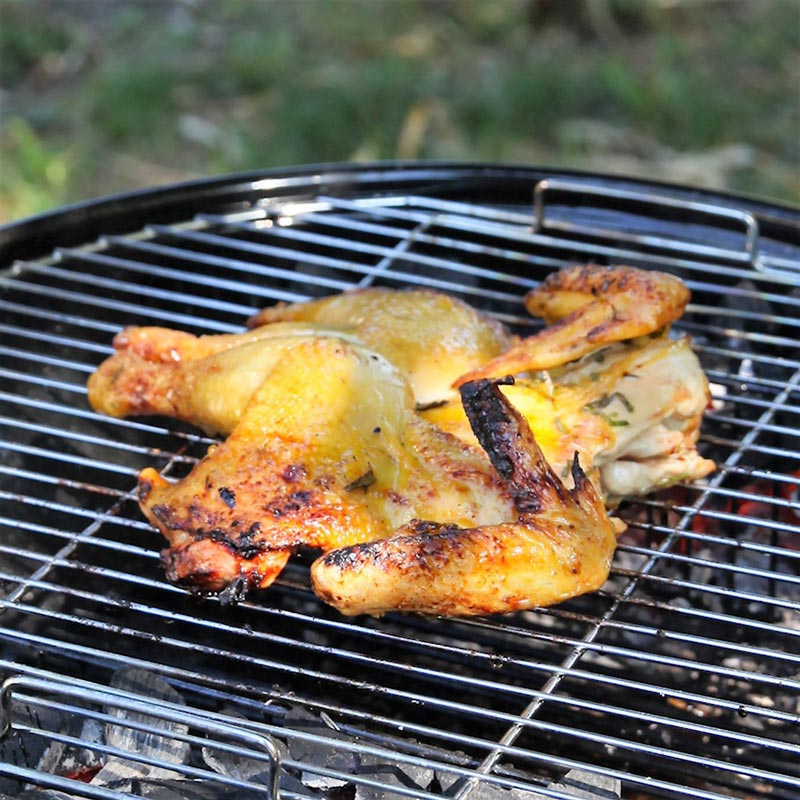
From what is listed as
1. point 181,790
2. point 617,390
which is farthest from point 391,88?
point 181,790

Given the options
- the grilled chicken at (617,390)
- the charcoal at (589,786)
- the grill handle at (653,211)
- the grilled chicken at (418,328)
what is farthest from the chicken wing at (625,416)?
Result: the grill handle at (653,211)

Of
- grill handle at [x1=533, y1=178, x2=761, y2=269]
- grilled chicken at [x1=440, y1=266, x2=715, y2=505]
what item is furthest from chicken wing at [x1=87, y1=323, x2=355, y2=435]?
grill handle at [x1=533, y1=178, x2=761, y2=269]

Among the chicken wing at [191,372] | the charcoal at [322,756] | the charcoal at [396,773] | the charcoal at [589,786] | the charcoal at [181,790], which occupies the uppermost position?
the chicken wing at [191,372]

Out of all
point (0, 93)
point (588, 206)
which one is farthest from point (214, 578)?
point (0, 93)

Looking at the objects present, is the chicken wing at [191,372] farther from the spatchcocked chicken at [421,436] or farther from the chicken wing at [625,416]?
the chicken wing at [625,416]

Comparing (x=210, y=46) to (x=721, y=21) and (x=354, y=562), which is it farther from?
(x=354, y=562)
